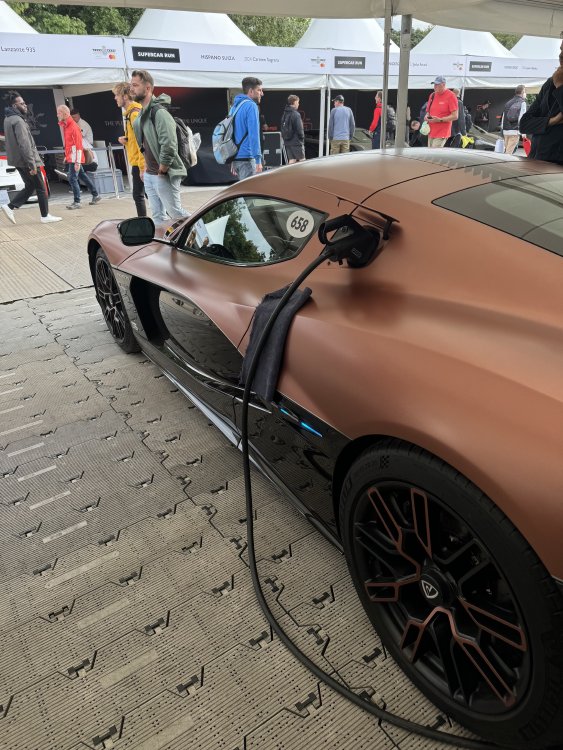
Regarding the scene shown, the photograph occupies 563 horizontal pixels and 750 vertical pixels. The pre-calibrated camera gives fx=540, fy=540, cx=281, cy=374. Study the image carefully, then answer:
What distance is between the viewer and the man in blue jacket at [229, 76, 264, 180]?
6586 mm

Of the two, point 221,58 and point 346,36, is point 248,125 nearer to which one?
point 221,58

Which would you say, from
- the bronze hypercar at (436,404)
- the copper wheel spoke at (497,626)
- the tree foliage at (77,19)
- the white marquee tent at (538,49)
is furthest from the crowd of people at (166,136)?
the tree foliage at (77,19)

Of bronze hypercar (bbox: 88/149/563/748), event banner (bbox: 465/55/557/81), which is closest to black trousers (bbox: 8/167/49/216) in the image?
bronze hypercar (bbox: 88/149/563/748)

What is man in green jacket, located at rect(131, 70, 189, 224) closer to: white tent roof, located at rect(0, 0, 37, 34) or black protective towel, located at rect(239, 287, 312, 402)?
black protective towel, located at rect(239, 287, 312, 402)

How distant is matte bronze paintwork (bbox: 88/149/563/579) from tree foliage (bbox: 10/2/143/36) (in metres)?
30.4

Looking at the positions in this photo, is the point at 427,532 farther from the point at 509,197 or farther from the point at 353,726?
the point at 509,197

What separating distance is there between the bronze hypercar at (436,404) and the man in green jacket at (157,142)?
3541 mm

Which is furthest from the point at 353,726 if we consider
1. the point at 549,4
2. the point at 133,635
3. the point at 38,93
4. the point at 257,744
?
the point at 38,93

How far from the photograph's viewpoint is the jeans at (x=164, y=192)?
5.68m

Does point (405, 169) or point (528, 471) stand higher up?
point (405, 169)

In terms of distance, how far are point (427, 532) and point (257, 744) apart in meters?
0.74

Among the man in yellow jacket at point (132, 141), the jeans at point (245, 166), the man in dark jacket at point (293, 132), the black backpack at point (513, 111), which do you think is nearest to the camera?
the man in yellow jacket at point (132, 141)

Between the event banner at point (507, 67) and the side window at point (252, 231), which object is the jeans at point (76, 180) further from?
the event banner at point (507, 67)

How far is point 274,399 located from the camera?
1723 mm
